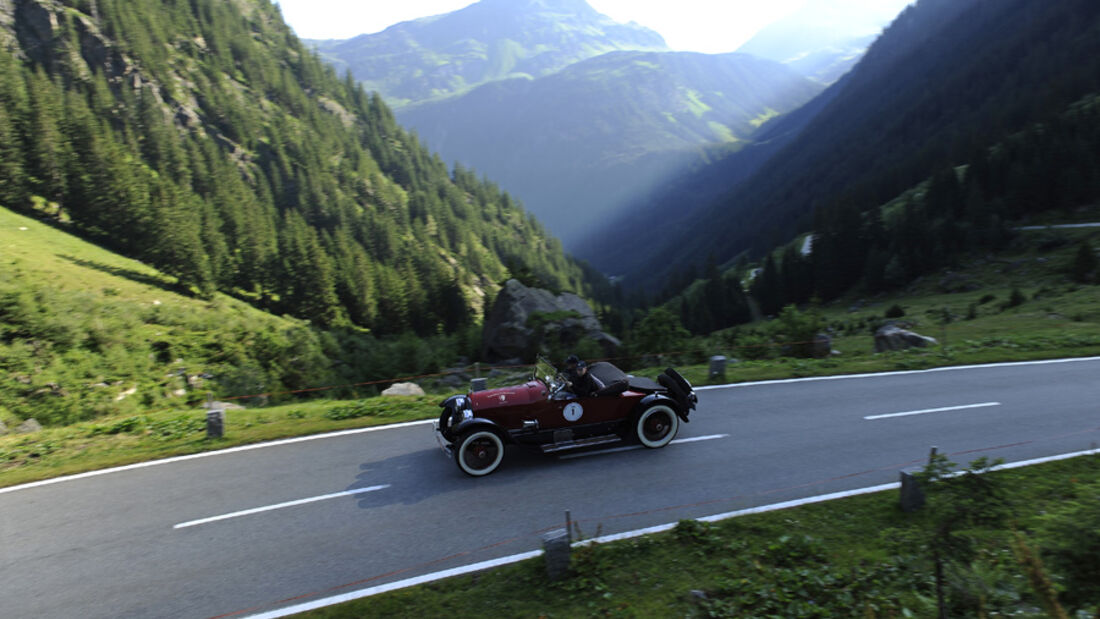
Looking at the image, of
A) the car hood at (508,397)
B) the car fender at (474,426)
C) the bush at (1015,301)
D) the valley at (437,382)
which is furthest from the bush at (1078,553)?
the bush at (1015,301)

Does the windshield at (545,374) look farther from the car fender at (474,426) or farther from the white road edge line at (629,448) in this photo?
the white road edge line at (629,448)

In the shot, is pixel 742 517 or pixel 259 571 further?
pixel 742 517

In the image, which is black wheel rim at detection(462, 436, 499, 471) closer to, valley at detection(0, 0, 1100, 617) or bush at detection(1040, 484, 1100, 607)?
valley at detection(0, 0, 1100, 617)

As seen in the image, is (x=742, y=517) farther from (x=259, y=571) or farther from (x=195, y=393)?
(x=195, y=393)

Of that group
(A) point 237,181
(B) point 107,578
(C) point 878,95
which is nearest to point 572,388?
(B) point 107,578

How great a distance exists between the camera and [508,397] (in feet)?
34.3

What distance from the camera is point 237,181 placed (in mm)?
93688

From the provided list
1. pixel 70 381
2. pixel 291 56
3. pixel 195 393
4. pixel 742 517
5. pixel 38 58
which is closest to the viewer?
pixel 742 517

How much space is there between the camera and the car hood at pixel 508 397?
10266 millimetres

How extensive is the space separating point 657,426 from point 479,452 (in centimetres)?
364

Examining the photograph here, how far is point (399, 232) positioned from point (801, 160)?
469 ft

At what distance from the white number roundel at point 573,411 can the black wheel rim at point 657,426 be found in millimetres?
1465

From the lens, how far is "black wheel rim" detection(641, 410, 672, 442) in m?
11.0

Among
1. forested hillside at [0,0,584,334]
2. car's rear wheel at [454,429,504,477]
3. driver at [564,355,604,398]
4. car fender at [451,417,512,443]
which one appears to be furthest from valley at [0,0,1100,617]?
driver at [564,355,604,398]
